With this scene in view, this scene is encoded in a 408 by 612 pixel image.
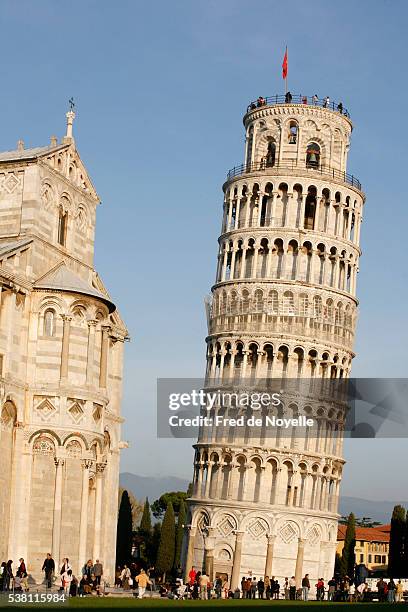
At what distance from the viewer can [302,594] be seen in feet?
195

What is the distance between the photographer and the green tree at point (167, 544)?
96400 millimetres

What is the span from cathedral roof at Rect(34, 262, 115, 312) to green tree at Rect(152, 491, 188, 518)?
84078 millimetres

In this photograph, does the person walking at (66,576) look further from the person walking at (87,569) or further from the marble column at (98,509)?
the marble column at (98,509)

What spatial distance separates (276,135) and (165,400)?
24183 mm

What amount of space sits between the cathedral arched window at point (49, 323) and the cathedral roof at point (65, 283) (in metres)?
0.97

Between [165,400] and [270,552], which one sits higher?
[165,400]

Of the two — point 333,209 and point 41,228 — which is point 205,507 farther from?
point 41,228

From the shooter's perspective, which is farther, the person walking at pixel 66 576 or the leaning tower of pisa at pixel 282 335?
the leaning tower of pisa at pixel 282 335

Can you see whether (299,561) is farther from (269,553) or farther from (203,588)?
(203,588)

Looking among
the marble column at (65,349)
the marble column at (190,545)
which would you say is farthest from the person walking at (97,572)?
the marble column at (190,545)

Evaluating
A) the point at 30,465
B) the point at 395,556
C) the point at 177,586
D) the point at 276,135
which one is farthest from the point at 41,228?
the point at 395,556

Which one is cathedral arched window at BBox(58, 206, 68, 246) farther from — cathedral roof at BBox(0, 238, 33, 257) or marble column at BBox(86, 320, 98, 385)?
marble column at BBox(86, 320, 98, 385)

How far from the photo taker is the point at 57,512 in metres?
42.1

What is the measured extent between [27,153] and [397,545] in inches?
2403
